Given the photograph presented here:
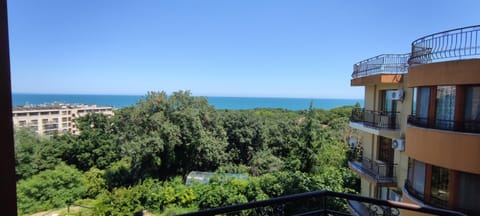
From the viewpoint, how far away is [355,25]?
896 cm

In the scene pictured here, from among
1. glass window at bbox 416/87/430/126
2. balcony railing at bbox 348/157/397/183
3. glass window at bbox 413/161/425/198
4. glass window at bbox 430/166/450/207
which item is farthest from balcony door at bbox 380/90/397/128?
glass window at bbox 430/166/450/207

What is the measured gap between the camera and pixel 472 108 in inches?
166

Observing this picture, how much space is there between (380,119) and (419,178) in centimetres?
287

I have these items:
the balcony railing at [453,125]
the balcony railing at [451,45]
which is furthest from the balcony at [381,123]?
the balcony railing at [451,45]

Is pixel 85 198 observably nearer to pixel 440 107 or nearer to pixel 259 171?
pixel 259 171

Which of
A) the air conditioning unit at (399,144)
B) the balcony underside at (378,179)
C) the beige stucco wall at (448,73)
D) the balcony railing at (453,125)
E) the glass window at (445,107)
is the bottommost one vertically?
the balcony underside at (378,179)

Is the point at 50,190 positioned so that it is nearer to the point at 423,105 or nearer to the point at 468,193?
the point at 423,105

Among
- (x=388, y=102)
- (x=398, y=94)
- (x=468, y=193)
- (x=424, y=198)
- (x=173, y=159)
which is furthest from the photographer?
(x=173, y=159)

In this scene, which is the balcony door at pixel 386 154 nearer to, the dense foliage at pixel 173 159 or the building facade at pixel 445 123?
the building facade at pixel 445 123

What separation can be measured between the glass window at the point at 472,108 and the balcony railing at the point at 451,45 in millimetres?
568

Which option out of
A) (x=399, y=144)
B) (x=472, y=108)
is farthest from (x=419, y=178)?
(x=399, y=144)

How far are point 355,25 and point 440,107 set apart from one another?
5.03 metres

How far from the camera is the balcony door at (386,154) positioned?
7531 mm

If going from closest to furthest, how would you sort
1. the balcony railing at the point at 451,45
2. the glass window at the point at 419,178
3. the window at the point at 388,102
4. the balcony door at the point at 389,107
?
the balcony railing at the point at 451,45, the glass window at the point at 419,178, the balcony door at the point at 389,107, the window at the point at 388,102
